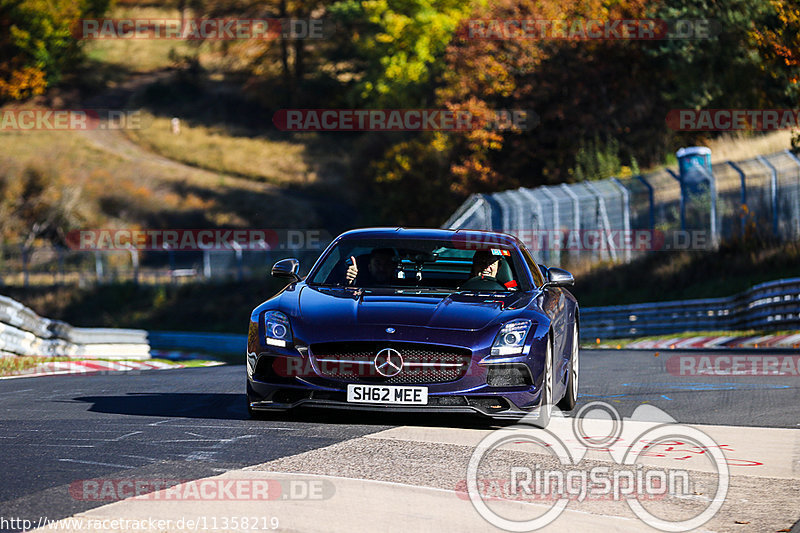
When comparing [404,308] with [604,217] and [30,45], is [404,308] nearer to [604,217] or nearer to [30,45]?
[604,217]

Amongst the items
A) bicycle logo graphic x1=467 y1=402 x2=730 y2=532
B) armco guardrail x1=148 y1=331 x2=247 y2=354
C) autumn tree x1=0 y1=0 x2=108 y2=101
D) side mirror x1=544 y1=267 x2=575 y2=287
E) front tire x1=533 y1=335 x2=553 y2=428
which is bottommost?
armco guardrail x1=148 y1=331 x2=247 y2=354

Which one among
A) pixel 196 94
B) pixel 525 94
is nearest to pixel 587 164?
pixel 525 94

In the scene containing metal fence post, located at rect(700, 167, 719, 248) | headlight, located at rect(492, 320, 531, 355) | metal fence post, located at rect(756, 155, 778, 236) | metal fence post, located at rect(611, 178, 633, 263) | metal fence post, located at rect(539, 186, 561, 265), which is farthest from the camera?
metal fence post, located at rect(539, 186, 561, 265)

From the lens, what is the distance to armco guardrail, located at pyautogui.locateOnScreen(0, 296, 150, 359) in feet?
63.3

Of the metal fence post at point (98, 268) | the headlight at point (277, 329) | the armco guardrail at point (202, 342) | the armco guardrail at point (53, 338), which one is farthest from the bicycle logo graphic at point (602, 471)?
the metal fence post at point (98, 268)

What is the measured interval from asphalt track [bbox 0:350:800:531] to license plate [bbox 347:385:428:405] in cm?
24

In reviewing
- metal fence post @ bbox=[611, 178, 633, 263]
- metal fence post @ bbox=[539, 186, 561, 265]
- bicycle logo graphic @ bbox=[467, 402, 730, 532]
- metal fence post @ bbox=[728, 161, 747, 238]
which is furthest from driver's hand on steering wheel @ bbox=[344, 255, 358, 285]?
metal fence post @ bbox=[539, 186, 561, 265]

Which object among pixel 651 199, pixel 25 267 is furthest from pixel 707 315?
pixel 25 267

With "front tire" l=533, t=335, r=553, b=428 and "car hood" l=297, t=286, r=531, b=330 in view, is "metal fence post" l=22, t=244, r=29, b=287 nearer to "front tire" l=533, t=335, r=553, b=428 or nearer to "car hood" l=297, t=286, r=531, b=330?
"car hood" l=297, t=286, r=531, b=330

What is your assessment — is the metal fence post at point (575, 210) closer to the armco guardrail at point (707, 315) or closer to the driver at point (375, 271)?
the armco guardrail at point (707, 315)

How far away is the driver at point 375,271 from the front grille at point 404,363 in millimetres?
1321

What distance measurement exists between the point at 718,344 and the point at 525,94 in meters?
26.7

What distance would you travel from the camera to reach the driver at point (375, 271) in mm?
10148

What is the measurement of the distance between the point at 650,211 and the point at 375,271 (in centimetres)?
2054
